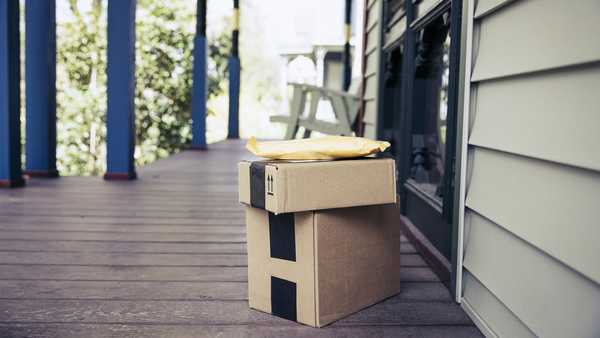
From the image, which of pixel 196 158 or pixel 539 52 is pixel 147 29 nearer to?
pixel 196 158

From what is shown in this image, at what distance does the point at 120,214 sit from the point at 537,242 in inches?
90.9

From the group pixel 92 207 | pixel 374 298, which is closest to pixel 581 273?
pixel 374 298

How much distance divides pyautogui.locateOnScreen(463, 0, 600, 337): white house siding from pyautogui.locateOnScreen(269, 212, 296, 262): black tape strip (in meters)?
0.48

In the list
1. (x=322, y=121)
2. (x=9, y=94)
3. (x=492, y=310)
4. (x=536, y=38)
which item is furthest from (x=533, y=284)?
(x=322, y=121)

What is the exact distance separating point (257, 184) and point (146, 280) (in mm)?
614

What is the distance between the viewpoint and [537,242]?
117 centimetres

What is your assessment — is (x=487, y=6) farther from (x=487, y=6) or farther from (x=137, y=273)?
(x=137, y=273)

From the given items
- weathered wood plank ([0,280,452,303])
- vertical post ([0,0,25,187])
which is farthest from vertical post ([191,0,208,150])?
weathered wood plank ([0,280,452,303])

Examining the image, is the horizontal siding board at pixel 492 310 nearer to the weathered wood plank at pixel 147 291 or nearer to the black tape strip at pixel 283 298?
the weathered wood plank at pixel 147 291

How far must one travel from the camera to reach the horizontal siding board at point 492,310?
1.31m

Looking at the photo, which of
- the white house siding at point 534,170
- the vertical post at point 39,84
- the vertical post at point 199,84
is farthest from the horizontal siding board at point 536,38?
the vertical post at point 199,84

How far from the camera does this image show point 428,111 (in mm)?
2822

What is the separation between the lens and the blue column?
426cm

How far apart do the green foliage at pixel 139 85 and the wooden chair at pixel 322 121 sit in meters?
5.11
